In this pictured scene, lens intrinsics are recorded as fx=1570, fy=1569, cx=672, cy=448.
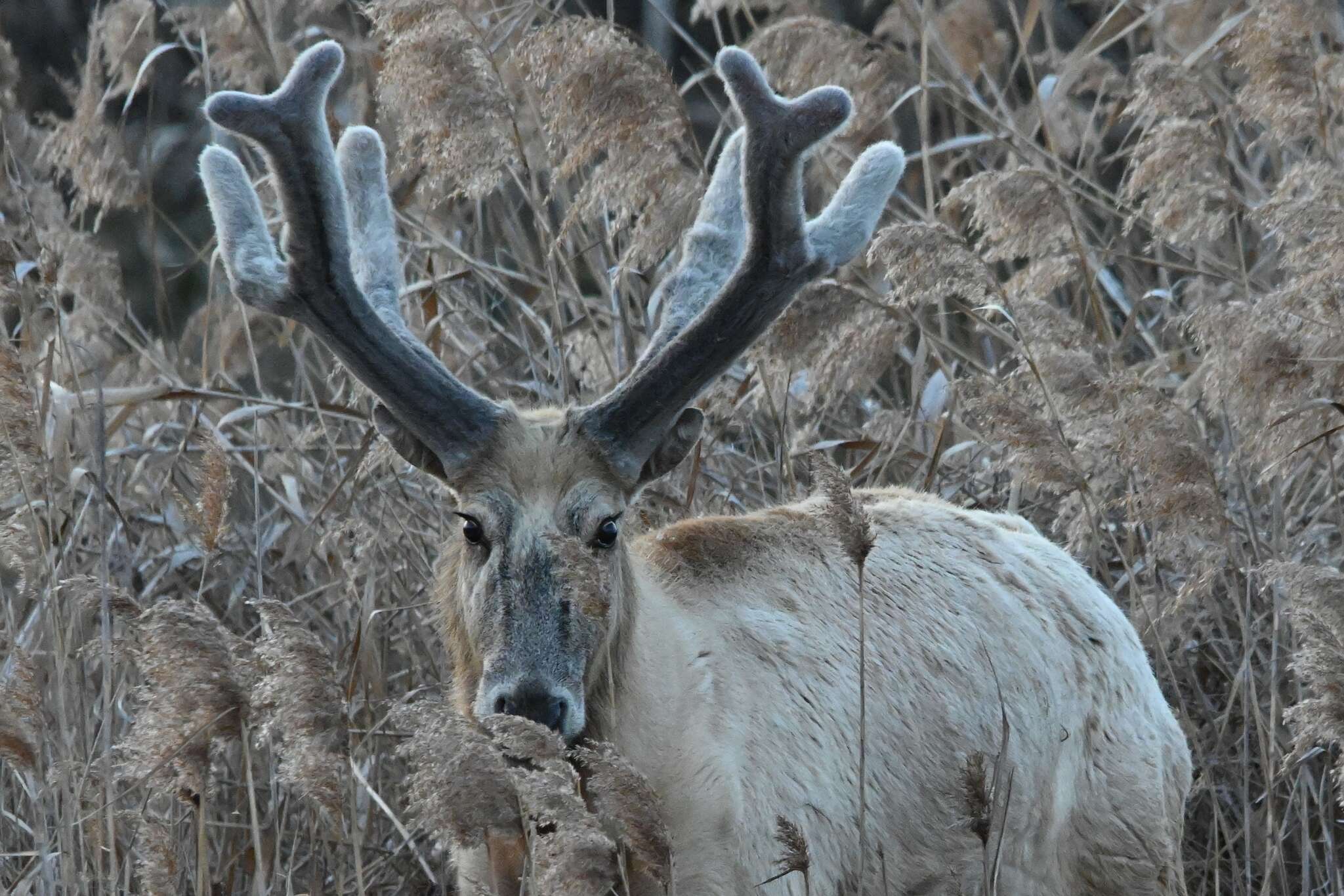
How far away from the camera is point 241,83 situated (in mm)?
6176

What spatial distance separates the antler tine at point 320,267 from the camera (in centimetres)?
336

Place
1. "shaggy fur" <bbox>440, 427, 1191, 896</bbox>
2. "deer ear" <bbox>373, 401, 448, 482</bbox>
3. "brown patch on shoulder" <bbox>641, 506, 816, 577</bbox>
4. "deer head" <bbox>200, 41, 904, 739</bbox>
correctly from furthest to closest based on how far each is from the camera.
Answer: "brown patch on shoulder" <bbox>641, 506, 816, 577</bbox>
"deer ear" <bbox>373, 401, 448, 482</bbox>
"shaggy fur" <bbox>440, 427, 1191, 896</bbox>
"deer head" <bbox>200, 41, 904, 739</bbox>

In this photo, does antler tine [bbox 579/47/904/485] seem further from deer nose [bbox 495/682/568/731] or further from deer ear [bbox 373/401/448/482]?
deer nose [bbox 495/682/568/731]

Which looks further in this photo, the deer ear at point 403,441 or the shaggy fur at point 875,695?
the deer ear at point 403,441

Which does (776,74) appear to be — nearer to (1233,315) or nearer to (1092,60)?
(1092,60)

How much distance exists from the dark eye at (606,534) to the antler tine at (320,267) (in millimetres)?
331

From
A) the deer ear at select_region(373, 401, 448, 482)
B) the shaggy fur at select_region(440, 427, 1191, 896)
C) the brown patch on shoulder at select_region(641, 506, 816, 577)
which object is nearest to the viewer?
the shaggy fur at select_region(440, 427, 1191, 896)

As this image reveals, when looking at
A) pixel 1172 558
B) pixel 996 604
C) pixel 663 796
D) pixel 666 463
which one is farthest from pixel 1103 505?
pixel 663 796

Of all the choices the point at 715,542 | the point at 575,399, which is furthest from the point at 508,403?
the point at 575,399

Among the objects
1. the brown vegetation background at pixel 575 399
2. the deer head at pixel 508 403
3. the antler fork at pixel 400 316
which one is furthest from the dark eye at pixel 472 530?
the brown vegetation background at pixel 575 399

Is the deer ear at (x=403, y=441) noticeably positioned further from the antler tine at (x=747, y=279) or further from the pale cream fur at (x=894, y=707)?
the pale cream fur at (x=894, y=707)

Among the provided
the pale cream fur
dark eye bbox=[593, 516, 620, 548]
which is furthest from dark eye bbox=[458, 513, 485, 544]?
the pale cream fur

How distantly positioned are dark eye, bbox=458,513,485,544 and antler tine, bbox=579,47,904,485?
0.32 meters

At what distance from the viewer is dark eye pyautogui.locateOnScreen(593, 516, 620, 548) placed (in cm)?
344
